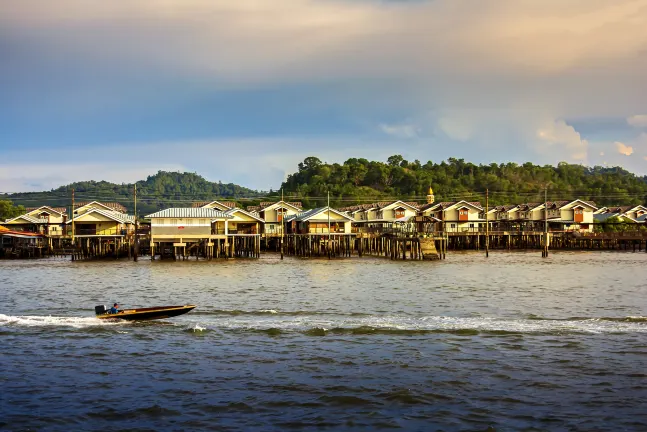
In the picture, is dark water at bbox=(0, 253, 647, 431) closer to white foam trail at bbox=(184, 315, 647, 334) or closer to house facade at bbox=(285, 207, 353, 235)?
white foam trail at bbox=(184, 315, 647, 334)

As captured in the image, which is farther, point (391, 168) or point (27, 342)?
→ point (391, 168)

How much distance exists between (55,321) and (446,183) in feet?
392

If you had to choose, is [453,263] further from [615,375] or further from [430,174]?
[430,174]

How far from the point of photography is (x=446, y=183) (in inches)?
5335

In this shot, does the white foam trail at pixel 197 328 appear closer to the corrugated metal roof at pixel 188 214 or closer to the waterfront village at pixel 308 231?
the waterfront village at pixel 308 231

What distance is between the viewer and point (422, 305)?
86.5ft

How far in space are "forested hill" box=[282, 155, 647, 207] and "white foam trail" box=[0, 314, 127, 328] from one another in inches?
3544

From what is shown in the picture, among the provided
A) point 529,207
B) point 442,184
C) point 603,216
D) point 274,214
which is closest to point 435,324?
point 274,214

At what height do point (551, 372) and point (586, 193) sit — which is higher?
point (586, 193)

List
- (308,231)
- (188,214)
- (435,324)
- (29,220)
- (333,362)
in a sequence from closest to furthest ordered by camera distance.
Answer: (333,362) → (435,324) → (188,214) → (308,231) → (29,220)

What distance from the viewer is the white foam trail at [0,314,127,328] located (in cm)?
2166

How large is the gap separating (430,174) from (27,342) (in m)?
122

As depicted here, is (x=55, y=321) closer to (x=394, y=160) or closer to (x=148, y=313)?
(x=148, y=313)

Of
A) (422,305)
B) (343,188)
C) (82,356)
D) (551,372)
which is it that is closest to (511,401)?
(551,372)
